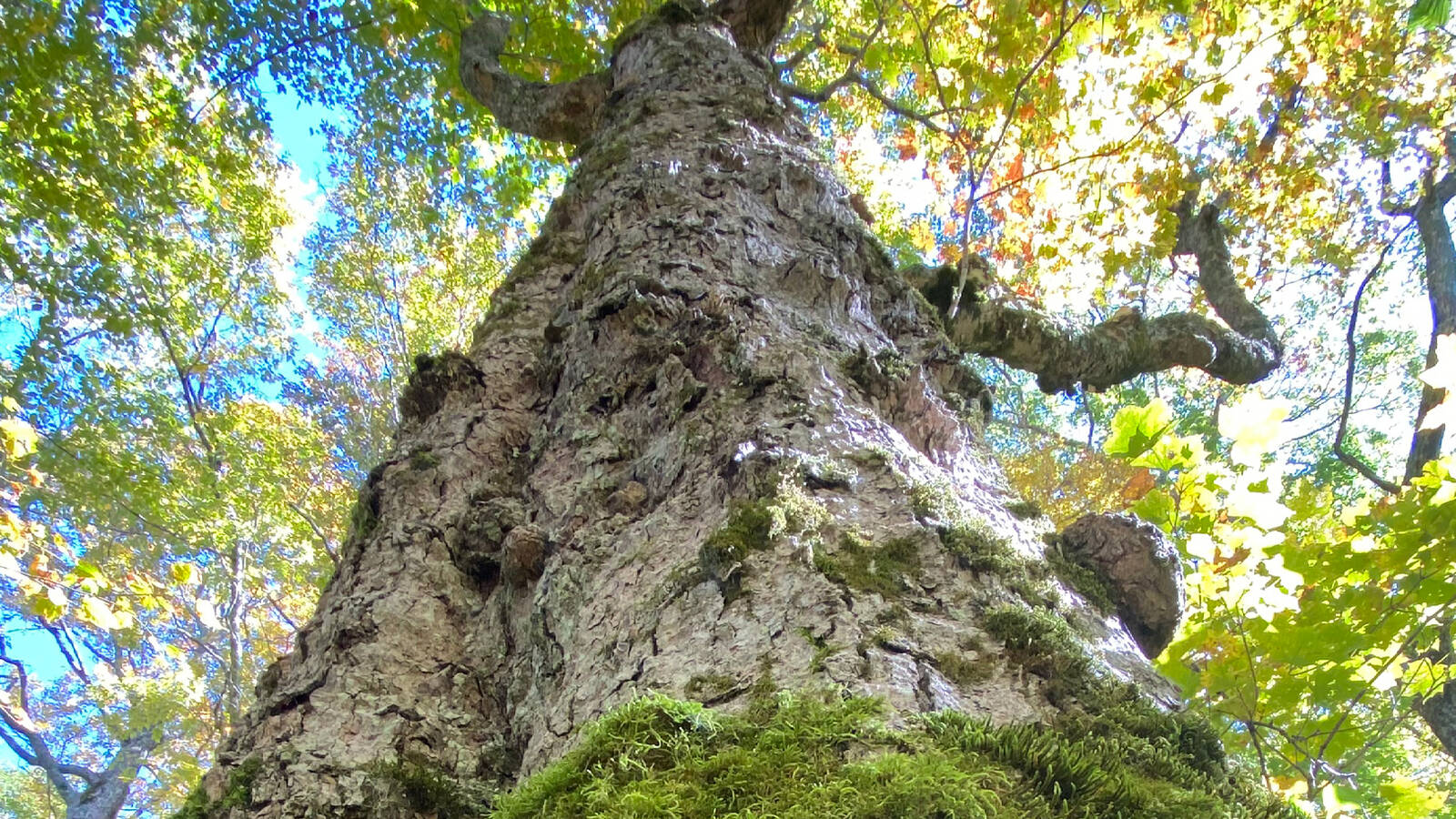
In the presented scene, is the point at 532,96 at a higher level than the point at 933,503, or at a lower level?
higher

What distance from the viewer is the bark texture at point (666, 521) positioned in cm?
121

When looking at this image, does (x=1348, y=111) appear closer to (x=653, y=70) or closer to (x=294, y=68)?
(x=653, y=70)

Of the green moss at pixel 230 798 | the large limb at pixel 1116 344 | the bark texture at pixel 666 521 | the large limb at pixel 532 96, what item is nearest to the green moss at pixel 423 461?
the bark texture at pixel 666 521

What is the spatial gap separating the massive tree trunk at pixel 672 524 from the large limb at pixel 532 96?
177 centimetres

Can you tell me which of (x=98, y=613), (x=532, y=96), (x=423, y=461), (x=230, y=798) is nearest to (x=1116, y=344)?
(x=423, y=461)

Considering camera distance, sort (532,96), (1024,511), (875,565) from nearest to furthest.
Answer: (875,565)
(1024,511)
(532,96)

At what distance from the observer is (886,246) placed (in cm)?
373

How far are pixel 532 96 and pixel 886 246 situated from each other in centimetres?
242

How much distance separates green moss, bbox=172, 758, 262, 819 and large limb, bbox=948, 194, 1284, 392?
2.80 metres

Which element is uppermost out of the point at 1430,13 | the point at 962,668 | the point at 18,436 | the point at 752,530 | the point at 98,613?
the point at 18,436

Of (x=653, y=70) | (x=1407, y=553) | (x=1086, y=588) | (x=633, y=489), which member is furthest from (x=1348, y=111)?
(x=633, y=489)

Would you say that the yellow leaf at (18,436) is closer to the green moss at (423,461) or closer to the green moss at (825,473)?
the green moss at (423,461)

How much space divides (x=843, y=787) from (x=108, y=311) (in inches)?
300

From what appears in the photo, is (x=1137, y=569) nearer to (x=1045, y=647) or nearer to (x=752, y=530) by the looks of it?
(x=1045, y=647)
